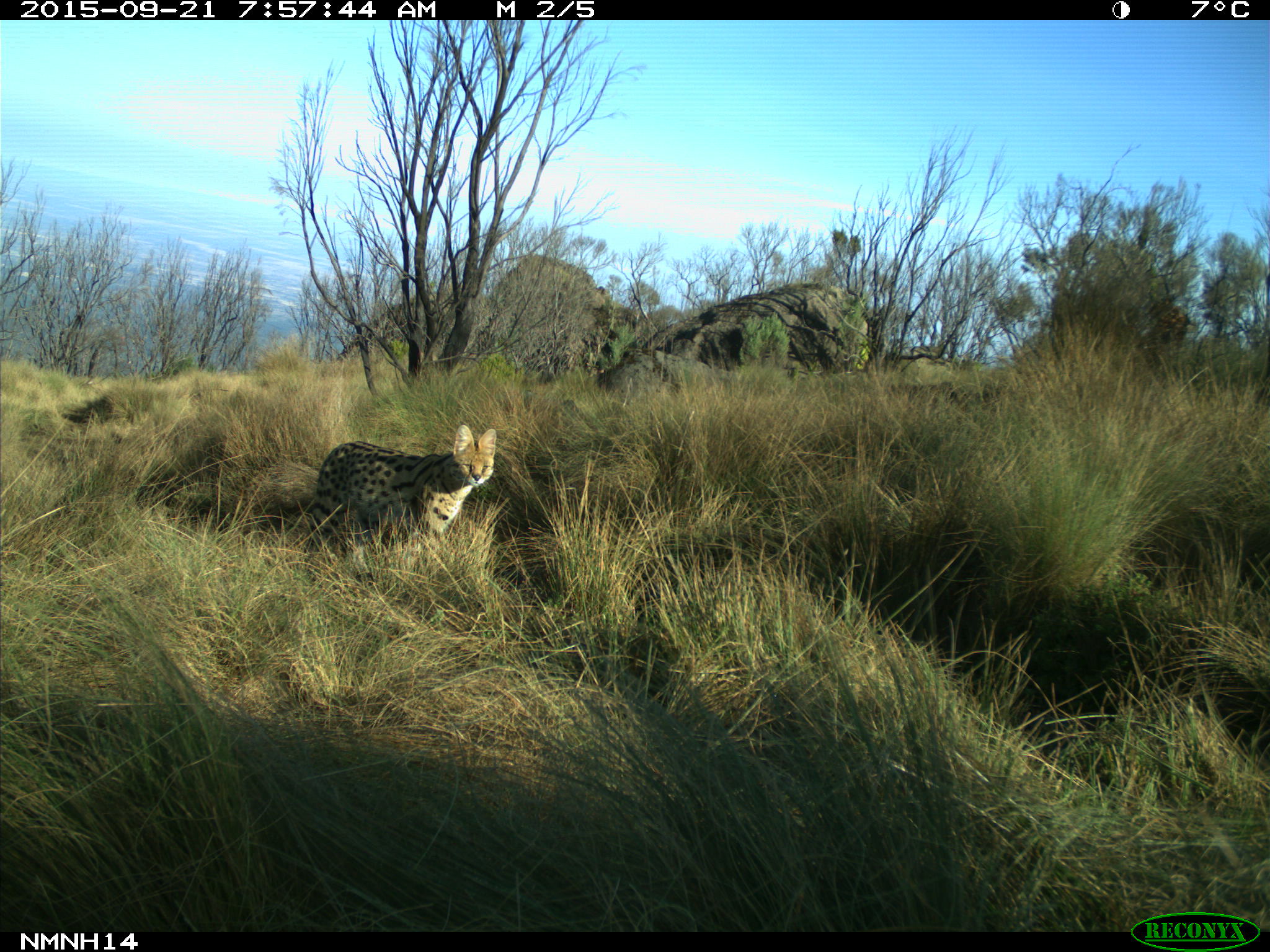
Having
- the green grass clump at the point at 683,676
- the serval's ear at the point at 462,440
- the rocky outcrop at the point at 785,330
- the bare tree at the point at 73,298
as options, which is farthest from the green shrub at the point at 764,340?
the bare tree at the point at 73,298

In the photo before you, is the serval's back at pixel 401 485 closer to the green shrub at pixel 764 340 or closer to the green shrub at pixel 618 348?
the green shrub at pixel 764 340

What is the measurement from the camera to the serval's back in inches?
183

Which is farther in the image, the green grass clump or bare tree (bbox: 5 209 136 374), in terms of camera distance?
bare tree (bbox: 5 209 136 374)

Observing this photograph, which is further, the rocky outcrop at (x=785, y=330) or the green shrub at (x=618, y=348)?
the green shrub at (x=618, y=348)

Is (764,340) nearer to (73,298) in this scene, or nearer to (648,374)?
(648,374)

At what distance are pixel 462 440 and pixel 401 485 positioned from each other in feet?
1.87

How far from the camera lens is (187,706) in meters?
2.23

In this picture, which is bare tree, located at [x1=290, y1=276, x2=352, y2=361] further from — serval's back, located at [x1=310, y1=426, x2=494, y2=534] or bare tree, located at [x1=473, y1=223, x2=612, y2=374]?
serval's back, located at [x1=310, y1=426, x2=494, y2=534]

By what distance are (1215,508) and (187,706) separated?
472 cm

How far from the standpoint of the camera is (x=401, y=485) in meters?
4.82

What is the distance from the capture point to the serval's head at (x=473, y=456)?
14.9 ft

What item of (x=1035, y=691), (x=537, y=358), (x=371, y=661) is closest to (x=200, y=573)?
(x=371, y=661)
